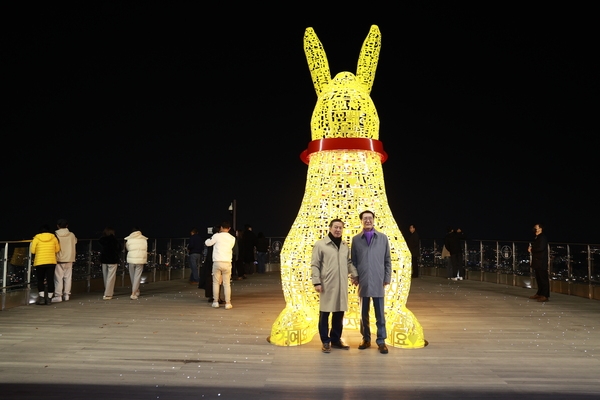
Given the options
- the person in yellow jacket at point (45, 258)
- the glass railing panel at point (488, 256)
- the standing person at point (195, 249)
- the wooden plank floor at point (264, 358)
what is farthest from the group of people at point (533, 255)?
the person in yellow jacket at point (45, 258)

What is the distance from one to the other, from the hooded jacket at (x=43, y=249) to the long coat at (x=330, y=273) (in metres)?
5.26

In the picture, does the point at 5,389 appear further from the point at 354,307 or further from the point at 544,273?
the point at 544,273

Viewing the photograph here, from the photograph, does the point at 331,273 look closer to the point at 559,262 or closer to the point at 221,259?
the point at 221,259

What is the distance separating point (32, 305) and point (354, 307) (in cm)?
547

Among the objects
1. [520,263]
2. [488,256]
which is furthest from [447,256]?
[520,263]

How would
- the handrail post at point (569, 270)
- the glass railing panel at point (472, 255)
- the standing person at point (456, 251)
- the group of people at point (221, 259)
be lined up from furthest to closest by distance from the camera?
the glass railing panel at point (472, 255)
the standing person at point (456, 251)
the handrail post at point (569, 270)
the group of people at point (221, 259)

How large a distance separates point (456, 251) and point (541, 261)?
4302 mm

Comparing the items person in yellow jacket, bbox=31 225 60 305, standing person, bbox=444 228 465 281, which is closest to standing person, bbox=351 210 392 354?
person in yellow jacket, bbox=31 225 60 305

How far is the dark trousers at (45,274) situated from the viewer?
8.27 m

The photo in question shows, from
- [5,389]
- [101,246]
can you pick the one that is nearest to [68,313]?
[101,246]

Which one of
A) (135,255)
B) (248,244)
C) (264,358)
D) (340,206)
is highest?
(340,206)

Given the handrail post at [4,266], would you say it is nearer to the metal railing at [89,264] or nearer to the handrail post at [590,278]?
the metal railing at [89,264]

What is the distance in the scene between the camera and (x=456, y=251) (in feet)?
44.1

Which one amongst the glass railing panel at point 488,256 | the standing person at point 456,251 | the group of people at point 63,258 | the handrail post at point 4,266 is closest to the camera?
the handrail post at point 4,266
